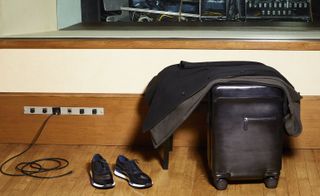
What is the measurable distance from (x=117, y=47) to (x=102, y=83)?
0.66ft

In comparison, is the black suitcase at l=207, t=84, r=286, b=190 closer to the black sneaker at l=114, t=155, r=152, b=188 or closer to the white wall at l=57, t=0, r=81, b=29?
the black sneaker at l=114, t=155, r=152, b=188

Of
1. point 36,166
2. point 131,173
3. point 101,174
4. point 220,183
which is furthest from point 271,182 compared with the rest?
point 36,166

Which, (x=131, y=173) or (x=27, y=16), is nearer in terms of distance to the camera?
(x=131, y=173)

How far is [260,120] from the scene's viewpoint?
2.41 m

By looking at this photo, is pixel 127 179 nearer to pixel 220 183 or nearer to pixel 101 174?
pixel 101 174

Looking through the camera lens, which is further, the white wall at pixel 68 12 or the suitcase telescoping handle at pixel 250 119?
the white wall at pixel 68 12

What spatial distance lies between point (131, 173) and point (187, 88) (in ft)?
1.50

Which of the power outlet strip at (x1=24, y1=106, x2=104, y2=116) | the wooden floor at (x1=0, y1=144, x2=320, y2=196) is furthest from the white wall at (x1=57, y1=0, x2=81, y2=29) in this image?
the wooden floor at (x1=0, y1=144, x2=320, y2=196)

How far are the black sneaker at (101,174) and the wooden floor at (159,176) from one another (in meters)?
0.03

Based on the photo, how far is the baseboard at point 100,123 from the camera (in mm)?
2893

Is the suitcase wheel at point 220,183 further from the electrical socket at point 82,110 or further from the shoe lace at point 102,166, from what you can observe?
the electrical socket at point 82,110

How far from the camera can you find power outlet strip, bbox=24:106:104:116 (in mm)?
2940

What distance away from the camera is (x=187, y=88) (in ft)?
7.91

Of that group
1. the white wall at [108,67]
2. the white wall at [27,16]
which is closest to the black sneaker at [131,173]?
the white wall at [108,67]
